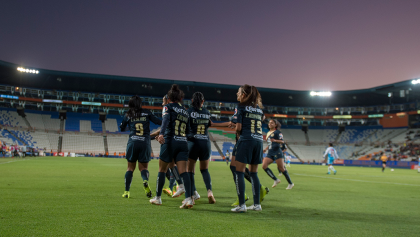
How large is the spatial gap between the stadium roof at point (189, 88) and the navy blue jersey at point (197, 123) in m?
47.3

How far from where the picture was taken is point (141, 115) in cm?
671

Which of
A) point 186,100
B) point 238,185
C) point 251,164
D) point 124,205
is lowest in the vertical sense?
point 124,205

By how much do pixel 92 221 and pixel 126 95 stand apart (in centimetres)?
5619

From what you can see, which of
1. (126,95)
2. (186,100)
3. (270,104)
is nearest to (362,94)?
(270,104)

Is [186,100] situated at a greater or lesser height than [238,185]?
greater

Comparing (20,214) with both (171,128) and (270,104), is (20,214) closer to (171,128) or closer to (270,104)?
(171,128)

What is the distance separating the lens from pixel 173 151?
18.3 ft

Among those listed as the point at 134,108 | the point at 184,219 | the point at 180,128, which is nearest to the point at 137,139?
the point at 134,108

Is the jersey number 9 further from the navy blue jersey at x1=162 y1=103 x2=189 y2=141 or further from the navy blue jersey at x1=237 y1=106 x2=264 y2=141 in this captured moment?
the navy blue jersey at x1=237 y1=106 x2=264 y2=141

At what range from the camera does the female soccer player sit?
218 inches

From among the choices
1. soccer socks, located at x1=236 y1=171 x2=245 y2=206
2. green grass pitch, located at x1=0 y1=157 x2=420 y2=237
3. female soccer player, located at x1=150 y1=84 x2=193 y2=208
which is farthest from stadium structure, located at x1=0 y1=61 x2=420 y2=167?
soccer socks, located at x1=236 y1=171 x2=245 y2=206

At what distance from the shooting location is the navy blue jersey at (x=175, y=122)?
565 cm

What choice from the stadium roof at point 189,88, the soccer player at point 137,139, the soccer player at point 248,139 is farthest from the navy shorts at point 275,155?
the stadium roof at point 189,88

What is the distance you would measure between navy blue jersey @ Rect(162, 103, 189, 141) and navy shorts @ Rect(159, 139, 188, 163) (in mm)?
106
